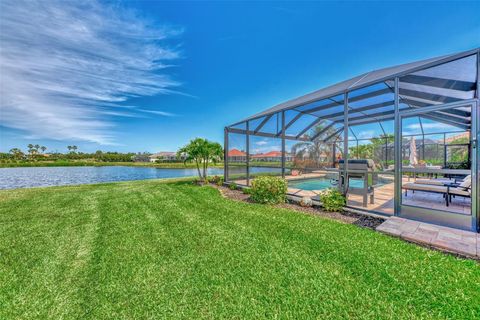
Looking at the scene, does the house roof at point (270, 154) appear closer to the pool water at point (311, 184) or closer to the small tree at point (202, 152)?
the pool water at point (311, 184)

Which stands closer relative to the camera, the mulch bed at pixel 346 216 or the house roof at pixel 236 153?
the mulch bed at pixel 346 216

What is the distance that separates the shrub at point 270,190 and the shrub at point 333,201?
128 cm

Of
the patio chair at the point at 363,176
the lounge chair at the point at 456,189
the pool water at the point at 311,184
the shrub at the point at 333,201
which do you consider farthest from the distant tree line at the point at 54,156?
the lounge chair at the point at 456,189

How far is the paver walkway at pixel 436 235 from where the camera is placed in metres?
2.80

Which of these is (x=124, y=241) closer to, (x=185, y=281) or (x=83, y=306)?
(x=83, y=306)

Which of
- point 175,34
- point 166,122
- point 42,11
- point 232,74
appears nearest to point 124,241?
point 42,11

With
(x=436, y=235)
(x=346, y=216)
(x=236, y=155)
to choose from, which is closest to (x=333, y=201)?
(x=346, y=216)

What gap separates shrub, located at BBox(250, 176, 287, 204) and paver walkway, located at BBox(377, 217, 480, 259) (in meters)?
2.77

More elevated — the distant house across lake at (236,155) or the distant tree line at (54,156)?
the distant tree line at (54,156)

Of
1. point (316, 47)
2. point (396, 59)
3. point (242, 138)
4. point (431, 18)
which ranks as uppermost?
point (316, 47)

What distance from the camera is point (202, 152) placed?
1027 centimetres

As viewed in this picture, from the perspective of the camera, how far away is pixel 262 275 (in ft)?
7.83

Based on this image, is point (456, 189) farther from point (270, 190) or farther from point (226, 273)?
point (226, 273)

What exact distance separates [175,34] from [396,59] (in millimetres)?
12112
